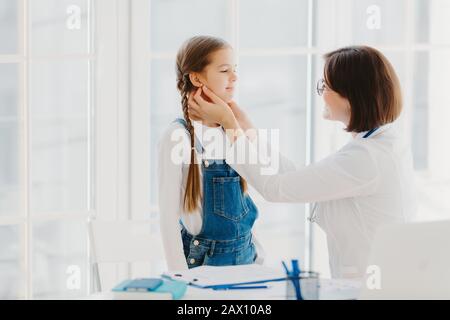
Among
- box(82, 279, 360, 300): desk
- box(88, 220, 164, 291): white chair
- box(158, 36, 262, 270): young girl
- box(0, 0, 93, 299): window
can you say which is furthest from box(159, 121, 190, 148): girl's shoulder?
box(0, 0, 93, 299): window

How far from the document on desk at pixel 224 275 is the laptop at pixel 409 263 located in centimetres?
34

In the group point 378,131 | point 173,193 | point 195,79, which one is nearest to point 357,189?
point 378,131

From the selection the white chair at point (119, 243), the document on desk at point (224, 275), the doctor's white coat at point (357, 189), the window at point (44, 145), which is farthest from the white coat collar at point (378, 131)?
the window at point (44, 145)

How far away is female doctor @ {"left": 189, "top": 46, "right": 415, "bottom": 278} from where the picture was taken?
2.04m

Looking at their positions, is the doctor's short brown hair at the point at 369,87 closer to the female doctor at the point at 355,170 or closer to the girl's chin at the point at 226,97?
the female doctor at the point at 355,170

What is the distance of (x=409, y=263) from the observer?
5.12 ft

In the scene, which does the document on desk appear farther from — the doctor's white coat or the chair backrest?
the chair backrest

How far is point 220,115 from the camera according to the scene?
223 centimetres

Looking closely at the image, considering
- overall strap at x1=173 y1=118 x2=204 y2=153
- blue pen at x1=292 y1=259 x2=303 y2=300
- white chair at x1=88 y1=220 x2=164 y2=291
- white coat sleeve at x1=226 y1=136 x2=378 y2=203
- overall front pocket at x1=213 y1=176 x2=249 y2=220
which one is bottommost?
white chair at x1=88 y1=220 x2=164 y2=291

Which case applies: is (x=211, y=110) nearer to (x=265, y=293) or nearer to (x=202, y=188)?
(x=202, y=188)

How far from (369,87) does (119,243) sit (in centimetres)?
101

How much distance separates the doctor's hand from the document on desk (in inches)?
18.4
